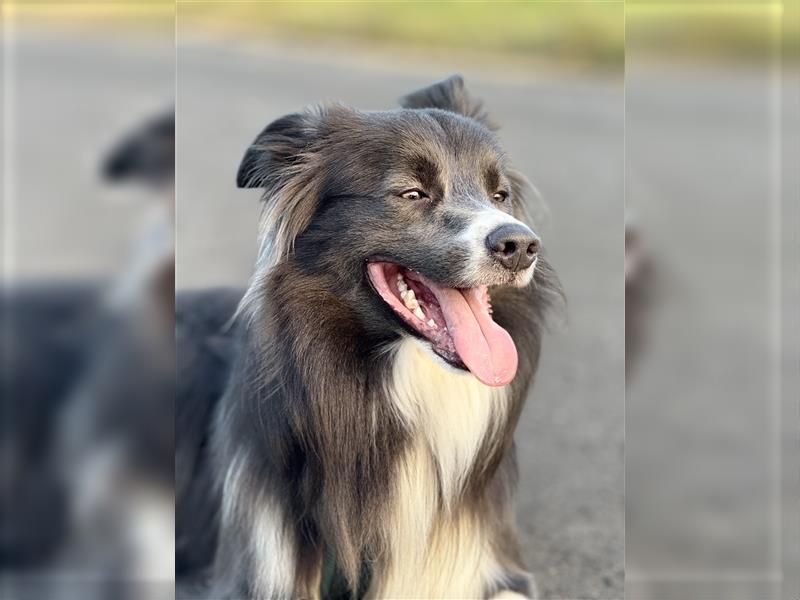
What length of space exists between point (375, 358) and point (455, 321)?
32 cm

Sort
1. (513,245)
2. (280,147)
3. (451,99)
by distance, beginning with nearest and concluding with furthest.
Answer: (513,245), (280,147), (451,99)

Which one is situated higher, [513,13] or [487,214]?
[513,13]

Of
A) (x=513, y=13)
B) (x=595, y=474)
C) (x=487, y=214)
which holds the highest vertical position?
(x=513, y=13)

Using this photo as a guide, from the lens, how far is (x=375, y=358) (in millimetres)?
3166

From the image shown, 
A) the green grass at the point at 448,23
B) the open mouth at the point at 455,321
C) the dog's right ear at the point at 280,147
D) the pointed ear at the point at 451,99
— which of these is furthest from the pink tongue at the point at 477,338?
the green grass at the point at 448,23

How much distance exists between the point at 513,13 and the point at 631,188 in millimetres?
2001

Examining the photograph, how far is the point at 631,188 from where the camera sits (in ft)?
8.60

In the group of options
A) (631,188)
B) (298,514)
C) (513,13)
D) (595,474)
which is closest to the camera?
(631,188)

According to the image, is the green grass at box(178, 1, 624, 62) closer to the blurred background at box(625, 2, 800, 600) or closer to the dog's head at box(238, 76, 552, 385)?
the dog's head at box(238, 76, 552, 385)

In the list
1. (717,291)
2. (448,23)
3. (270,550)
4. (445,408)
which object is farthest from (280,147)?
(448,23)

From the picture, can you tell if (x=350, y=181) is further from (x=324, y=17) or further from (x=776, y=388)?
(x=324, y=17)

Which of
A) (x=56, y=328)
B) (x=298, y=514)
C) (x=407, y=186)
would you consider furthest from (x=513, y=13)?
(x=56, y=328)

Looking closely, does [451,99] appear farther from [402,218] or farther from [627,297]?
[627,297]

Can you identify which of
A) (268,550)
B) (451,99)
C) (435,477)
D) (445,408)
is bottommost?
(268,550)
